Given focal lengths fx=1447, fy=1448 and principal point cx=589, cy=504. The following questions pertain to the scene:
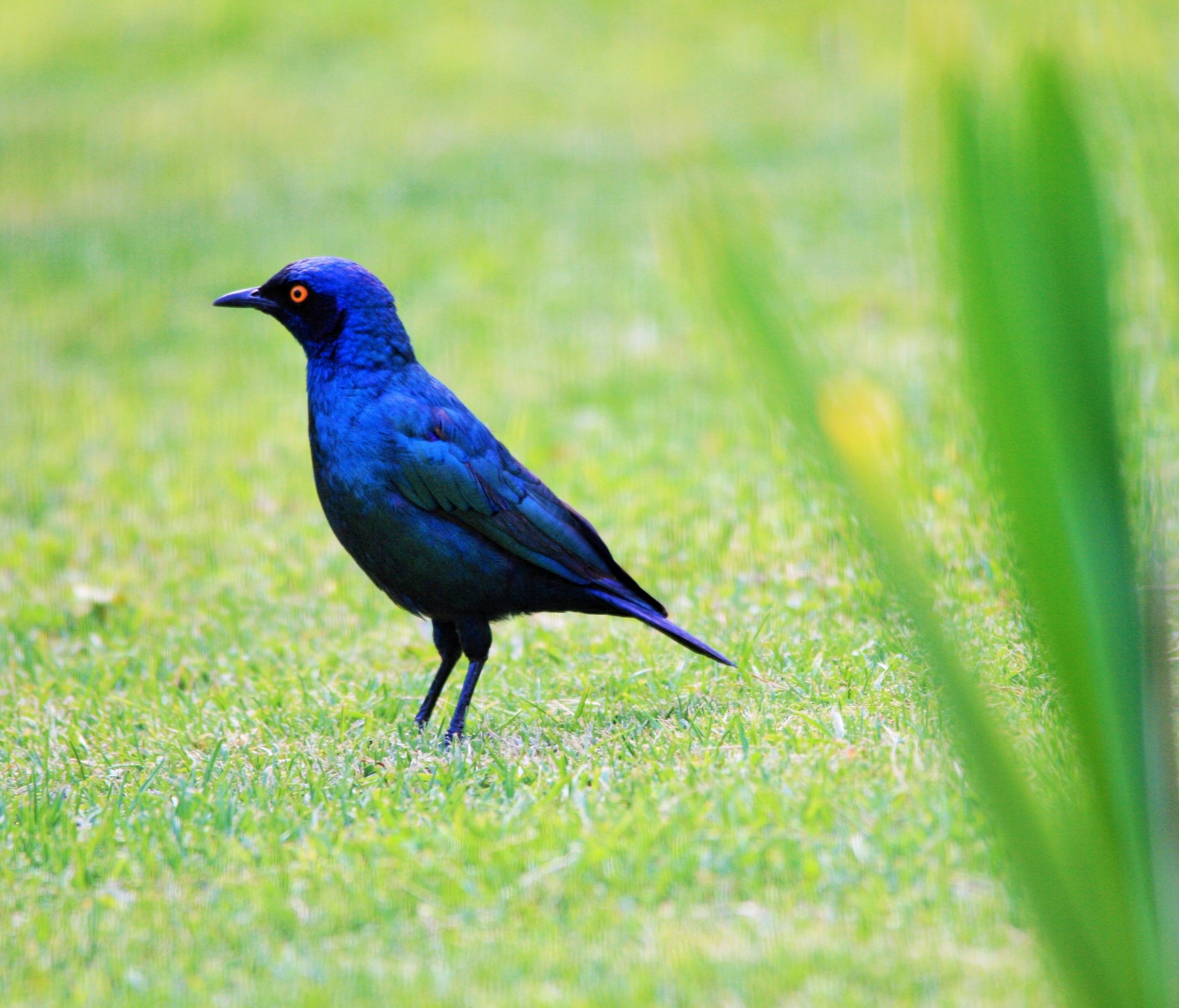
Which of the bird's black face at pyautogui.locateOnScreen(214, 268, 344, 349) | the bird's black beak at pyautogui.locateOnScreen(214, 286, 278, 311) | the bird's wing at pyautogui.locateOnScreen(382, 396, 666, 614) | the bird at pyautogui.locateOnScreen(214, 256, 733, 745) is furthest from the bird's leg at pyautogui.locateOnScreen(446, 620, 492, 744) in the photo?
the bird's black beak at pyautogui.locateOnScreen(214, 286, 278, 311)

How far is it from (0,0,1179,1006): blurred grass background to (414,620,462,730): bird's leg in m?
0.20

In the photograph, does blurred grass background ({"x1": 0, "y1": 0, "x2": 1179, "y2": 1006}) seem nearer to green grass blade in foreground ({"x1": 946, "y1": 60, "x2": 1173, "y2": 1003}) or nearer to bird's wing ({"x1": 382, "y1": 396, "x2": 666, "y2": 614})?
green grass blade in foreground ({"x1": 946, "y1": 60, "x2": 1173, "y2": 1003})

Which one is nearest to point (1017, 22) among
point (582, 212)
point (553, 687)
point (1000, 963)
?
point (1000, 963)

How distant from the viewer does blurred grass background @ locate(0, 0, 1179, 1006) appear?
2709 millimetres

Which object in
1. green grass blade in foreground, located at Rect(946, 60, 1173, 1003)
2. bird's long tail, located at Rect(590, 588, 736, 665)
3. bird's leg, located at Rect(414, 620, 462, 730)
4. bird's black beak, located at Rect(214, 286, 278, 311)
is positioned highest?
green grass blade in foreground, located at Rect(946, 60, 1173, 1003)

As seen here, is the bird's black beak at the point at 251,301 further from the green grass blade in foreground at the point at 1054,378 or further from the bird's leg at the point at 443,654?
the green grass blade in foreground at the point at 1054,378

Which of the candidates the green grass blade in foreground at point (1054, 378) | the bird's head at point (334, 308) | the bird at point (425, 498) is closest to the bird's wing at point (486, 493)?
the bird at point (425, 498)

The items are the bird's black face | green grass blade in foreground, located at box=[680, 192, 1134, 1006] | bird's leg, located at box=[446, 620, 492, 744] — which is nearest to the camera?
green grass blade in foreground, located at box=[680, 192, 1134, 1006]

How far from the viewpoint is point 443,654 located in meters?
4.48

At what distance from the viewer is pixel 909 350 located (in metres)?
8.24

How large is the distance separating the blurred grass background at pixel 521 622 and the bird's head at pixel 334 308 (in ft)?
3.71

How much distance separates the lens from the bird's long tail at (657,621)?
4148 mm

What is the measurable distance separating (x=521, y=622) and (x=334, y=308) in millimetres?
1767

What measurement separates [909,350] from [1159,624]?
22.5ft
